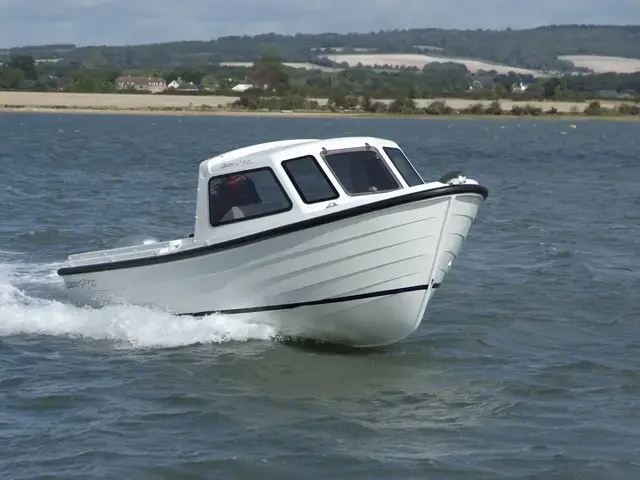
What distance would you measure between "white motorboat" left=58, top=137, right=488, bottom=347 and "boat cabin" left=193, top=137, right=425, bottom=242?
0.05 ft

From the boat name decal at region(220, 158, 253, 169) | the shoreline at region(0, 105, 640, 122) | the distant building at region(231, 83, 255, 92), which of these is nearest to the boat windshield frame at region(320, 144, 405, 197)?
the boat name decal at region(220, 158, 253, 169)

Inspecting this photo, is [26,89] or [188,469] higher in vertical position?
[188,469]

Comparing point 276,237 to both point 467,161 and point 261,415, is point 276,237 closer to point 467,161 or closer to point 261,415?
point 261,415

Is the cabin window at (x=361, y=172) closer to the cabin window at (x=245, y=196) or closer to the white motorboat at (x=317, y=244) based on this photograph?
the white motorboat at (x=317, y=244)

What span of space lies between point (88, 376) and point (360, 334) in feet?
10.6

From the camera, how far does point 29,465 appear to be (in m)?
10.8

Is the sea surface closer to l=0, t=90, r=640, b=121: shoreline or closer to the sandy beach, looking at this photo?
l=0, t=90, r=640, b=121: shoreline

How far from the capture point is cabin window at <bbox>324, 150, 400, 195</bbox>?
13.8 metres

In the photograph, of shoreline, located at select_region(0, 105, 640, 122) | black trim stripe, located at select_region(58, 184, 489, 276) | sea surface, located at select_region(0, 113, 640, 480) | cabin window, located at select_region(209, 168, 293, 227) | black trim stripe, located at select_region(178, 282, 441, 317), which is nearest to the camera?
sea surface, located at select_region(0, 113, 640, 480)

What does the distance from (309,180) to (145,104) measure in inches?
5513

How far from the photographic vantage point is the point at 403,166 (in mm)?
14398

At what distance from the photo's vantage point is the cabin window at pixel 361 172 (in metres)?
13.8

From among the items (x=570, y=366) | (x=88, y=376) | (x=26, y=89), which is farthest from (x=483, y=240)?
(x=26, y=89)

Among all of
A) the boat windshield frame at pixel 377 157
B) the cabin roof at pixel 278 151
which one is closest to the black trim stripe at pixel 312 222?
the boat windshield frame at pixel 377 157
